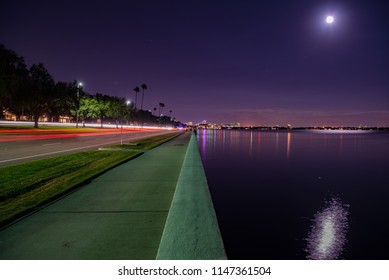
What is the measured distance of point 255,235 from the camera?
7.11 meters

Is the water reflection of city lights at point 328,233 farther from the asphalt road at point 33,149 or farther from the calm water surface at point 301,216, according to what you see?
the asphalt road at point 33,149

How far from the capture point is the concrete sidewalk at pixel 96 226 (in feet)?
15.4

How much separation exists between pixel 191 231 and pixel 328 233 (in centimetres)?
420

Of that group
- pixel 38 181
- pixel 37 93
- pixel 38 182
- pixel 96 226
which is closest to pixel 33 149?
pixel 38 181

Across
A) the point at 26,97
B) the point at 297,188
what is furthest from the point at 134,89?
the point at 297,188

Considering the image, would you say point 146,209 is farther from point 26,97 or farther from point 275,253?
point 26,97

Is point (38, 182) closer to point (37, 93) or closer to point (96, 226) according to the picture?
point (96, 226)

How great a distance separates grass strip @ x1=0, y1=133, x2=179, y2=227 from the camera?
22.5ft

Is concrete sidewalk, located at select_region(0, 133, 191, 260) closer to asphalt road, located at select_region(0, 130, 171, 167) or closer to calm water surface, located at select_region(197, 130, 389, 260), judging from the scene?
calm water surface, located at select_region(197, 130, 389, 260)

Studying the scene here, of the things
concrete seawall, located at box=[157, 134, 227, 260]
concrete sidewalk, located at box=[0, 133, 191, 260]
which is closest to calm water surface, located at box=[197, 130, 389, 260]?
concrete seawall, located at box=[157, 134, 227, 260]

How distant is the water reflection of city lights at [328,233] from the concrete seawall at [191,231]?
7.31 feet

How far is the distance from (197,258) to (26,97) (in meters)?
65.1

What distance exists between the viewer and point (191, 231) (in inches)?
216

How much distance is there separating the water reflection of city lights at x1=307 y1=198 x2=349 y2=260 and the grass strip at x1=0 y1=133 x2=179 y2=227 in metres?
6.33
